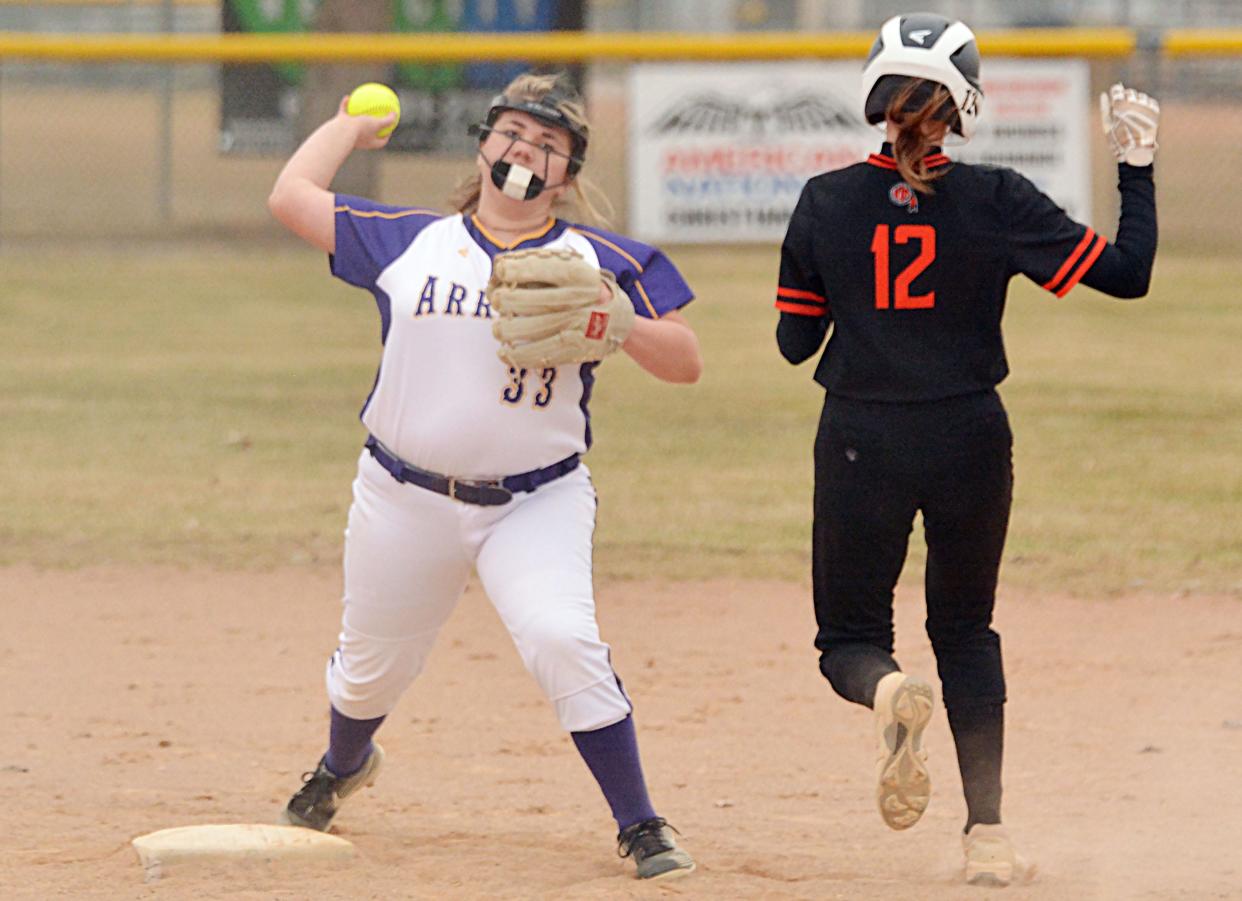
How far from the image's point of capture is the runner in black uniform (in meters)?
3.75

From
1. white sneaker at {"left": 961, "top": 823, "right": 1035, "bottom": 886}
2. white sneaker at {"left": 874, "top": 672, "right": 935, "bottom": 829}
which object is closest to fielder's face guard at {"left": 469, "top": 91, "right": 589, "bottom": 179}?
white sneaker at {"left": 874, "top": 672, "right": 935, "bottom": 829}

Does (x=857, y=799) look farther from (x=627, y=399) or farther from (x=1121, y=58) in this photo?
(x=1121, y=58)

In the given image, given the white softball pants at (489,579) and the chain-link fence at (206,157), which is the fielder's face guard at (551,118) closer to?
the white softball pants at (489,579)

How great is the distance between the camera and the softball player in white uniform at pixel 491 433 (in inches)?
151

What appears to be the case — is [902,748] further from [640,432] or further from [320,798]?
[640,432]

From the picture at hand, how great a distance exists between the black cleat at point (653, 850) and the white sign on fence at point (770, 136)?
10154 millimetres

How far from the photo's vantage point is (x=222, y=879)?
392 cm

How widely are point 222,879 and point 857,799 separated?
158 centimetres

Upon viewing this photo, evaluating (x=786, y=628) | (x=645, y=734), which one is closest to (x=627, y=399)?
(x=786, y=628)

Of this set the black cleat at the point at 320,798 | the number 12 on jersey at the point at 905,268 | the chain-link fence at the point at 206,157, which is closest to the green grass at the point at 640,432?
the chain-link fence at the point at 206,157

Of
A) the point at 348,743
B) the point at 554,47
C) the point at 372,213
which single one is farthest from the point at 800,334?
the point at 554,47

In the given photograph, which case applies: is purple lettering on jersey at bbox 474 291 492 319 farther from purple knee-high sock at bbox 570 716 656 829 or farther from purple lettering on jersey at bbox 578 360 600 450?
purple knee-high sock at bbox 570 716 656 829

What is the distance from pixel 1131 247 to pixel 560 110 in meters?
1.17

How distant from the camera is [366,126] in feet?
13.6
